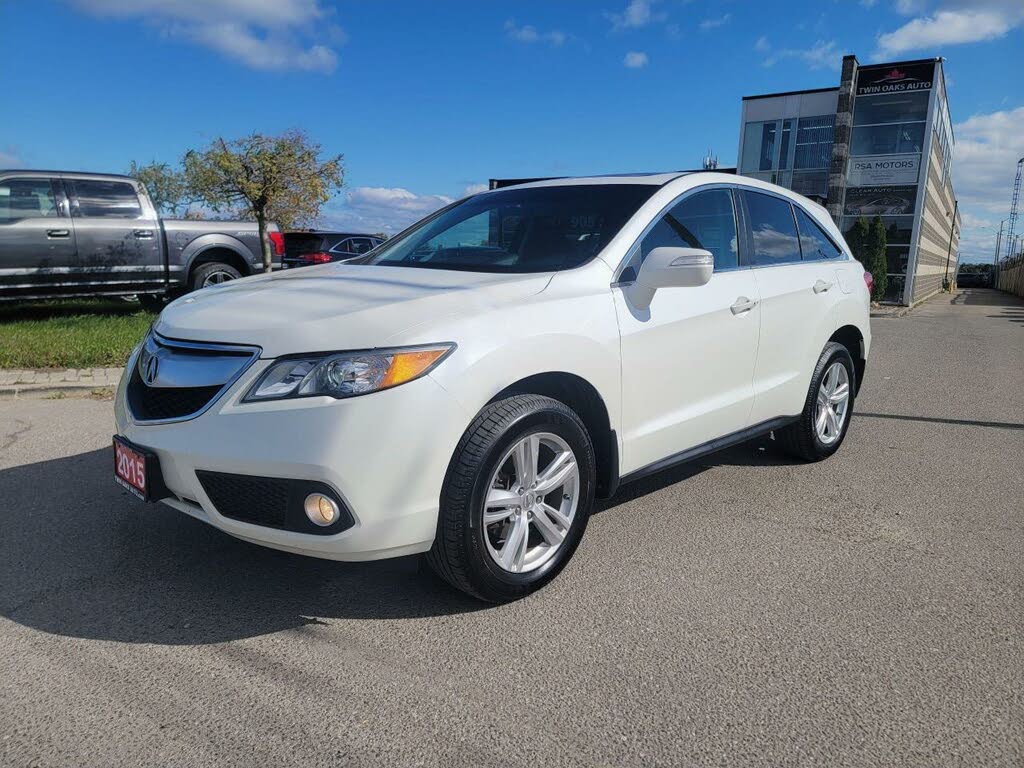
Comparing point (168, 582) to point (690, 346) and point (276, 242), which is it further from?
point (276, 242)

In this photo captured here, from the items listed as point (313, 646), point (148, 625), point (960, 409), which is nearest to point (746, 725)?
point (313, 646)

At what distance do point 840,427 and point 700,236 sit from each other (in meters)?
2.02

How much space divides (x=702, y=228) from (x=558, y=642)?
7.12 ft

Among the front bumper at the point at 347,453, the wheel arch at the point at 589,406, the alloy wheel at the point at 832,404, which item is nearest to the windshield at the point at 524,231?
the wheel arch at the point at 589,406

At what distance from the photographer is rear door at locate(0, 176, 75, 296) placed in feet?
29.8

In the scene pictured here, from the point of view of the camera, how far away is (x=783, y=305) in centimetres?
417

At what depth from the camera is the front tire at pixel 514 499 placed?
261cm

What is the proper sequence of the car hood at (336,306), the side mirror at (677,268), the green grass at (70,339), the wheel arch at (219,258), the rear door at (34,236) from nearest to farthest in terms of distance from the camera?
the car hood at (336,306) → the side mirror at (677,268) → the green grass at (70,339) → the rear door at (34,236) → the wheel arch at (219,258)

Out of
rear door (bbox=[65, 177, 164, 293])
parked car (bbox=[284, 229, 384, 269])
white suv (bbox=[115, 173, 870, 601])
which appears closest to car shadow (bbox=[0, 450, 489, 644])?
white suv (bbox=[115, 173, 870, 601])

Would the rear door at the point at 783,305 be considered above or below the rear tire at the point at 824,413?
above

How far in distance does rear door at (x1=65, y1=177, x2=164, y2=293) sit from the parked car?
24.3 ft

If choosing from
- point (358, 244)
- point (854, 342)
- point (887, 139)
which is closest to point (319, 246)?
point (358, 244)

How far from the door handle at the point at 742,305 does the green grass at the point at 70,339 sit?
19.0 feet

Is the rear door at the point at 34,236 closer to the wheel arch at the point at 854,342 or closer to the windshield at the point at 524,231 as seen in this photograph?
the windshield at the point at 524,231
